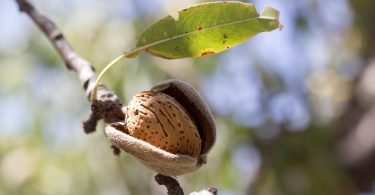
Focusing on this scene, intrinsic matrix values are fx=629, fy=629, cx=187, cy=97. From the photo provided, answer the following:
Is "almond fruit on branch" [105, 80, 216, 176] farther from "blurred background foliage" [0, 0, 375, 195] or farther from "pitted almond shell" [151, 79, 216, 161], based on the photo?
"blurred background foliage" [0, 0, 375, 195]

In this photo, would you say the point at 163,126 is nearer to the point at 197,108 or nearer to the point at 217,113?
the point at 197,108

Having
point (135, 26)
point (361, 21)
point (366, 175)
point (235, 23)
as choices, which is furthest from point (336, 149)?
point (235, 23)

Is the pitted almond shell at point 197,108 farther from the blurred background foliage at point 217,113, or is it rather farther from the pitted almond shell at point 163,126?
the blurred background foliage at point 217,113

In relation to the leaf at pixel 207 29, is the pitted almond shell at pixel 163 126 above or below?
below

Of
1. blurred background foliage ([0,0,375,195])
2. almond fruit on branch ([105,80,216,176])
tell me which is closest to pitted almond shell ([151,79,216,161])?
almond fruit on branch ([105,80,216,176])

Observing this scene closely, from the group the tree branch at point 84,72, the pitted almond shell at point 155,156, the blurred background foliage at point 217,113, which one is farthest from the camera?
the blurred background foliage at point 217,113

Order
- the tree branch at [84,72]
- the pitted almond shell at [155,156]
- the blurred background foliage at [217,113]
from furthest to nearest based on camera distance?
the blurred background foliage at [217,113]
the tree branch at [84,72]
the pitted almond shell at [155,156]

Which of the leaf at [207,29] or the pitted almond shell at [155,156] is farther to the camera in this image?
the leaf at [207,29]

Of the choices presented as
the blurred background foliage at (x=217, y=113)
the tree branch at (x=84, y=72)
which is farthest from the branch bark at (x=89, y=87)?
the blurred background foliage at (x=217, y=113)
